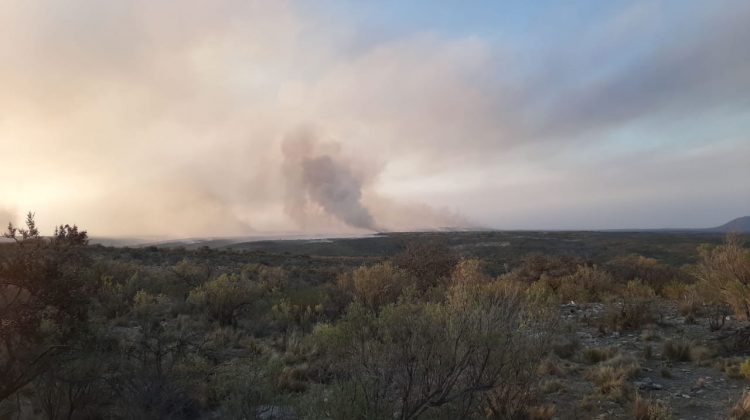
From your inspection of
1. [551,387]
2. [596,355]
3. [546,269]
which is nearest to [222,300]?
[551,387]

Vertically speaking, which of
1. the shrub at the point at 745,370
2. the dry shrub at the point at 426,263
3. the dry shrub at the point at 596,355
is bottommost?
the dry shrub at the point at 596,355

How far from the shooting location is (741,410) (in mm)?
6066

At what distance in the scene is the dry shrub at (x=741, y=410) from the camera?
19.6 ft

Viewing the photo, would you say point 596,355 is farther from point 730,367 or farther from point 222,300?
point 222,300

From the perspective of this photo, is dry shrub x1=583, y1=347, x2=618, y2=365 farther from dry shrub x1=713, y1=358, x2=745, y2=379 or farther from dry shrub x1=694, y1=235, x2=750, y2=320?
dry shrub x1=694, y1=235, x2=750, y2=320

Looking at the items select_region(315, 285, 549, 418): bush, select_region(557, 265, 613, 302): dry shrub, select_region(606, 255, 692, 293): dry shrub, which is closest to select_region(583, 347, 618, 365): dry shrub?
select_region(315, 285, 549, 418): bush

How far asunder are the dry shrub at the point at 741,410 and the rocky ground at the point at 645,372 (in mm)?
184

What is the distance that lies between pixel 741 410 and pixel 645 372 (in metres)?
2.57

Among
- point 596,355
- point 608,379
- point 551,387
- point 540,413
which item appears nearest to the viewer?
point 540,413

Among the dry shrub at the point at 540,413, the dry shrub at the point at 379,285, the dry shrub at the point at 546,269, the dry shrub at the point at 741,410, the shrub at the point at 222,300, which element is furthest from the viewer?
the dry shrub at the point at 546,269

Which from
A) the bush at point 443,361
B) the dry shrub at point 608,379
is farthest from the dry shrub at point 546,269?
the bush at point 443,361

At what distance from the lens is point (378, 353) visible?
18.0ft

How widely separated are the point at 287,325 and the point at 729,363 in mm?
10069

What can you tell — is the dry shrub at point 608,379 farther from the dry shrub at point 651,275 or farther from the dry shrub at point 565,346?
the dry shrub at point 651,275
